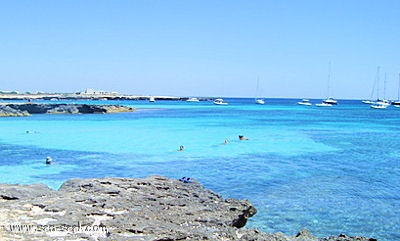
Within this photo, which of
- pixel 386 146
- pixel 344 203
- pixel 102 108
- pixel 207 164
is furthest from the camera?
pixel 102 108

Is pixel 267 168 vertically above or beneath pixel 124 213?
beneath

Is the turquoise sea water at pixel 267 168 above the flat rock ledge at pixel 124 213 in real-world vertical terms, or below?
below

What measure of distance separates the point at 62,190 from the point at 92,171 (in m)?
8.38

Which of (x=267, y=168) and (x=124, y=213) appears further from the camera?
(x=267, y=168)

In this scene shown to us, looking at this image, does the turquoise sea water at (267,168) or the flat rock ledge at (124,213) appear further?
the turquoise sea water at (267,168)

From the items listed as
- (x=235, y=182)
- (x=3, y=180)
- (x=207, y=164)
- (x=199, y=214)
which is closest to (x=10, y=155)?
(x=3, y=180)

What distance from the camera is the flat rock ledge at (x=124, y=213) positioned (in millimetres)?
7234

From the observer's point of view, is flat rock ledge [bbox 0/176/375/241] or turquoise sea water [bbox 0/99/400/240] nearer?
flat rock ledge [bbox 0/176/375/241]

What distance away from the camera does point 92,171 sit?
18641 mm

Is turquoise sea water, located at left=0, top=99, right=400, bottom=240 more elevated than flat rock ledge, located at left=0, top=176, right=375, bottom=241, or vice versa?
flat rock ledge, located at left=0, top=176, right=375, bottom=241

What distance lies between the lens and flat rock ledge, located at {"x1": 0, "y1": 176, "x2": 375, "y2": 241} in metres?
7.23

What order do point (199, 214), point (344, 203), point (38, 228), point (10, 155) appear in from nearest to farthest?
point (38, 228)
point (199, 214)
point (344, 203)
point (10, 155)

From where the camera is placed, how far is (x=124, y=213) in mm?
8352

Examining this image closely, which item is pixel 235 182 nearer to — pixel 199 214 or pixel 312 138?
pixel 199 214
